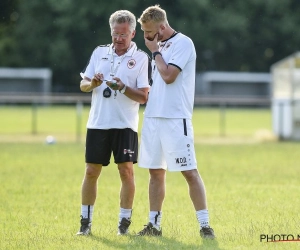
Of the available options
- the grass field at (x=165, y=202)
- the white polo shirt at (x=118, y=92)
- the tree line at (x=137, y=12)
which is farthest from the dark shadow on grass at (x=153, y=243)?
the tree line at (x=137, y=12)

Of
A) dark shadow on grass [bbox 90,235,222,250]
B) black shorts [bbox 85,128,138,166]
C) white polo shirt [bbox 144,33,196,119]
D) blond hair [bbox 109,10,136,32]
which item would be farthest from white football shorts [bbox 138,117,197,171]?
blond hair [bbox 109,10,136,32]

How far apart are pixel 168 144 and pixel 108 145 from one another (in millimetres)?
656

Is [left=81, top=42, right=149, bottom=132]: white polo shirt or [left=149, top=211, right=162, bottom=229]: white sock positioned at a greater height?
[left=81, top=42, right=149, bottom=132]: white polo shirt

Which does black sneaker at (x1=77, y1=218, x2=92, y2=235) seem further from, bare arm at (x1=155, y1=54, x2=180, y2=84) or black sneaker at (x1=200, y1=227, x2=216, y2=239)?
bare arm at (x1=155, y1=54, x2=180, y2=84)

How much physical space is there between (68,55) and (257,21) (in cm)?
1544

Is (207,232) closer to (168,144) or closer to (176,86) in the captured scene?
(168,144)

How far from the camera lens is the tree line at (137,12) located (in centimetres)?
6084

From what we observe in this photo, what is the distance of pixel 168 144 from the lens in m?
7.18

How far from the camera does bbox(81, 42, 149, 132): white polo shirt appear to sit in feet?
24.5

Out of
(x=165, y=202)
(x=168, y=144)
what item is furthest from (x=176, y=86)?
(x=165, y=202)

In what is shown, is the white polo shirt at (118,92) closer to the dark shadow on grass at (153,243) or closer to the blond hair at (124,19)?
the blond hair at (124,19)

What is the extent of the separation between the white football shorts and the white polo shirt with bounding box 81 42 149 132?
283 mm

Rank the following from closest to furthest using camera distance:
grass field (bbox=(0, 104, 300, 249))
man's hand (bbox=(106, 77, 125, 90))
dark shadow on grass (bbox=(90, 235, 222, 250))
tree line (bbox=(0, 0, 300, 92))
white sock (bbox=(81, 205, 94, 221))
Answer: dark shadow on grass (bbox=(90, 235, 222, 250)) < grass field (bbox=(0, 104, 300, 249)) < man's hand (bbox=(106, 77, 125, 90)) < white sock (bbox=(81, 205, 94, 221)) < tree line (bbox=(0, 0, 300, 92))

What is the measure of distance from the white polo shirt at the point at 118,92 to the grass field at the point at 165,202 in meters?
1.05
